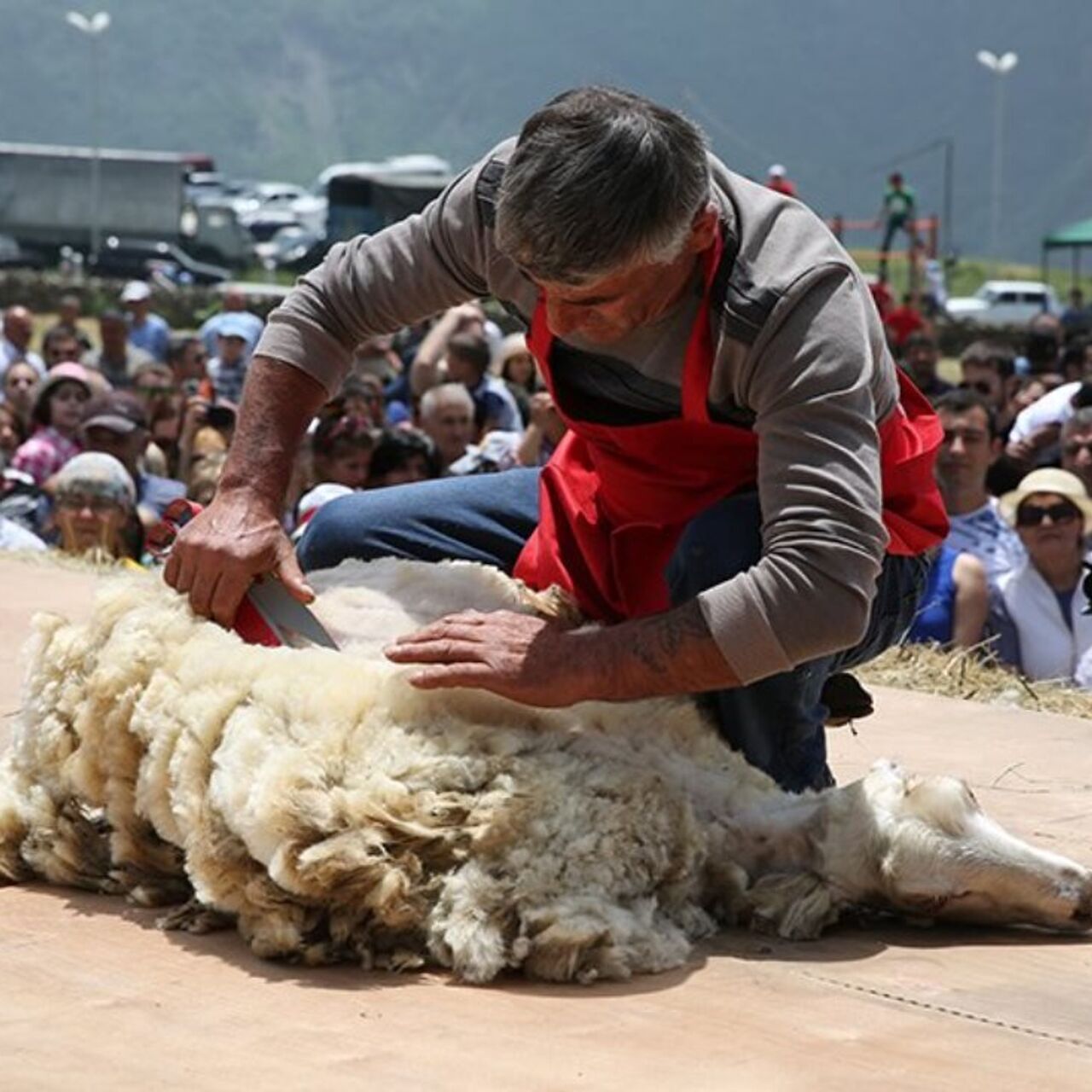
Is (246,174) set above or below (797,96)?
below

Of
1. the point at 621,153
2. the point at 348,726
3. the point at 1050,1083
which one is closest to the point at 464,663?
the point at 348,726

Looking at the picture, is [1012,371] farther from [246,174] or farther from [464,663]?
[246,174]

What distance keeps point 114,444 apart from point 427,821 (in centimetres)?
655

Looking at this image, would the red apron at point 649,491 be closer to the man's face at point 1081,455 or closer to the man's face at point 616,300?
the man's face at point 616,300

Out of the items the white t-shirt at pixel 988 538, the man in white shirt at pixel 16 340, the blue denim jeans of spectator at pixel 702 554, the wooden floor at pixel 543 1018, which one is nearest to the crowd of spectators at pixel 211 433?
the man in white shirt at pixel 16 340

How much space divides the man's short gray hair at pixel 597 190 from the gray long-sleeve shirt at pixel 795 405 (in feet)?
0.58

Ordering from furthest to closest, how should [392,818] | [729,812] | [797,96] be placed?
[797,96] → [729,812] → [392,818]

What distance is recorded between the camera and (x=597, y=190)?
9.63ft

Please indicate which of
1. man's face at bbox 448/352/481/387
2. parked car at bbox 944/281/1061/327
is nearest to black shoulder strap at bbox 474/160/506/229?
man's face at bbox 448/352/481/387

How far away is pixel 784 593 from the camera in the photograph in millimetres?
2963

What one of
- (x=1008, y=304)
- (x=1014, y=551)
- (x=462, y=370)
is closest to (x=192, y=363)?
(x=462, y=370)

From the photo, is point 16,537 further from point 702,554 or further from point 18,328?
point 18,328

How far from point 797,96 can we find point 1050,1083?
11136 centimetres

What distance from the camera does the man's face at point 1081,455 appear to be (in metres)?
8.15
